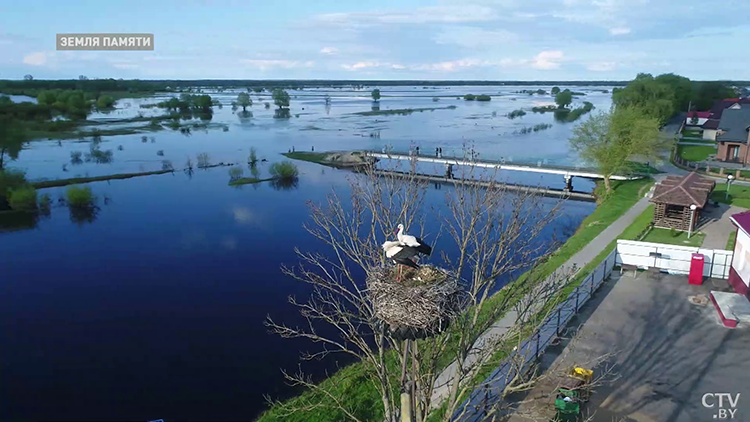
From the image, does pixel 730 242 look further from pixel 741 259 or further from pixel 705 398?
pixel 705 398

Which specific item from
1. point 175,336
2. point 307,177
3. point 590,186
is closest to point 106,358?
point 175,336

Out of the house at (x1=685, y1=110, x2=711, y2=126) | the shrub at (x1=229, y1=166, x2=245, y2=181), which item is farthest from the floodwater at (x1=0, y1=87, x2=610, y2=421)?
the house at (x1=685, y1=110, x2=711, y2=126)

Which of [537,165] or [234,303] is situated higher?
[537,165]

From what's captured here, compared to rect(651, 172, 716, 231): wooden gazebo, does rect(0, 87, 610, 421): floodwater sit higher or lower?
lower

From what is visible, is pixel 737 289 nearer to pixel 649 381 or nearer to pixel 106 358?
pixel 649 381

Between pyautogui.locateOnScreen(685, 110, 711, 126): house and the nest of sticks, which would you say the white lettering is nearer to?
the nest of sticks

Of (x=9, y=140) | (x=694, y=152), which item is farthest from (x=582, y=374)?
(x=9, y=140)
